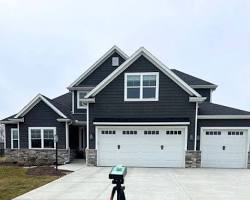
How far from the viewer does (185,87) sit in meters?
12.4

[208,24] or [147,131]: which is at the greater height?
[208,24]

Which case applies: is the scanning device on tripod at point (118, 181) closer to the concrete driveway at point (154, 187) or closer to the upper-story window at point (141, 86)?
the concrete driveway at point (154, 187)

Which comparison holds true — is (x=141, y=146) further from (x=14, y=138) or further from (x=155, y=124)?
(x=14, y=138)

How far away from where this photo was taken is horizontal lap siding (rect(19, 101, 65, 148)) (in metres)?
14.4

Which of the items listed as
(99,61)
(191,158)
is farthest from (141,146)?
(99,61)

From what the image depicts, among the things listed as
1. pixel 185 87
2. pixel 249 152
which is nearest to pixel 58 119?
pixel 185 87

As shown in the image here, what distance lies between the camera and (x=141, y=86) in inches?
506

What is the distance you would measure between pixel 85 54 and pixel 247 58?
17253 mm

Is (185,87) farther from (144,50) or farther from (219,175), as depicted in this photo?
(219,175)

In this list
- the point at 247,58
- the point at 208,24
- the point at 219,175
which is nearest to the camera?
the point at 219,175

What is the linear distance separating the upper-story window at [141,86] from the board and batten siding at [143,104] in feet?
0.76

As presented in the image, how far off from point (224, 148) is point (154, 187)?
6.73 m

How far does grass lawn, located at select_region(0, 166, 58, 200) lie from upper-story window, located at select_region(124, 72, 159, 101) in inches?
239

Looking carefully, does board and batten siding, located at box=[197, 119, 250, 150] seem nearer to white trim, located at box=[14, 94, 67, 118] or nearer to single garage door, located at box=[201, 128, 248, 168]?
single garage door, located at box=[201, 128, 248, 168]
